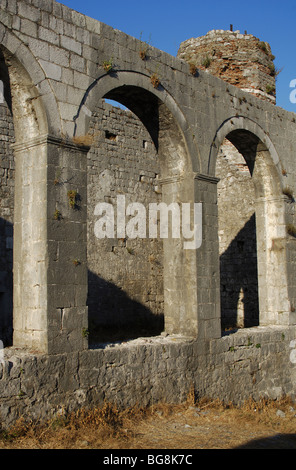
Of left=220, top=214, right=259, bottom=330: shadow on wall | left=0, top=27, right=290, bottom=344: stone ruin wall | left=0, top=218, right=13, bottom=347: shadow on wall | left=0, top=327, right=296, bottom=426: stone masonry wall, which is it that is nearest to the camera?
left=0, top=327, right=296, bottom=426: stone masonry wall

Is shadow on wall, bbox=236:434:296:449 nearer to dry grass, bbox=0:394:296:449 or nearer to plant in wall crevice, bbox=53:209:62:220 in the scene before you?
dry grass, bbox=0:394:296:449

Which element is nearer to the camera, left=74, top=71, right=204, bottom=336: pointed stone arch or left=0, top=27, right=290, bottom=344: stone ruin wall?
left=74, top=71, right=204, bottom=336: pointed stone arch

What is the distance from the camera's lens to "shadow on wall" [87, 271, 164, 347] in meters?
11.9

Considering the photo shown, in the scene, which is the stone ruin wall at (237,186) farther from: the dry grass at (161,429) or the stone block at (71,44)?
the stone block at (71,44)

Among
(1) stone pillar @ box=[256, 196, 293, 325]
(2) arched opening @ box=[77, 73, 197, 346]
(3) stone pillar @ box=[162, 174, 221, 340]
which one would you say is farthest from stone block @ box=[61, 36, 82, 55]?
(1) stone pillar @ box=[256, 196, 293, 325]

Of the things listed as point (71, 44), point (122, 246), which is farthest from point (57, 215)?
point (122, 246)

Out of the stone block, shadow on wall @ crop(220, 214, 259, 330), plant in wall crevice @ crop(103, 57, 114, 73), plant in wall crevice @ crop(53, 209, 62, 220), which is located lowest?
shadow on wall @ crop(220, 214, 259, 330)

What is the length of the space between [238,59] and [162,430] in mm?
10845

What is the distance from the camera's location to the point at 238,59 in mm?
13891

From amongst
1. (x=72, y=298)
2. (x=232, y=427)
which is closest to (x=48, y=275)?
(x=72, y=298)

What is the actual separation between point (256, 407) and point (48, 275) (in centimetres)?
431

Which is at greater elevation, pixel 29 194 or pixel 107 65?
pixel 107 65

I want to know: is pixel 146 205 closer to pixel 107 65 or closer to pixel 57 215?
pixel 107 65
